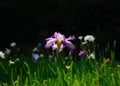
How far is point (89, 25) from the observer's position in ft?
32.0

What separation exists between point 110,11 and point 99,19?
402mm

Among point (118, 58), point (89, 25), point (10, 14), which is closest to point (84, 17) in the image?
point (89, 25)

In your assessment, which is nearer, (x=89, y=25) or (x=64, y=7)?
(x=64, y=7)

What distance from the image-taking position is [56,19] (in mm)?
9867

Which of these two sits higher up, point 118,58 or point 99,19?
point 99,19

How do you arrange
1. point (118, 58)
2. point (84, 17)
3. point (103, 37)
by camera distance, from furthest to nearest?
point (84, 17)
point (103, 37)
point (118, 58)

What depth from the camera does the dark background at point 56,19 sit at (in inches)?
348

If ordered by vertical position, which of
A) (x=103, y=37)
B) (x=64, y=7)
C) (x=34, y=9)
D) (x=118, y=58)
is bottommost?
(x=118, y=58)

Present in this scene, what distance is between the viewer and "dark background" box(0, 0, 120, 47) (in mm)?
8836

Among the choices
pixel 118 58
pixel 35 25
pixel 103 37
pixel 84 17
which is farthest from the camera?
pixel 35 25

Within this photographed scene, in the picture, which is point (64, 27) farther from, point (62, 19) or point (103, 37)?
point (103, 37)

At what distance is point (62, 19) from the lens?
32.3 ft

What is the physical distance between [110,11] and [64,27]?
1.23 metres

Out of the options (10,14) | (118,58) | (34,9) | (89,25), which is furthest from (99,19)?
(118,58)
